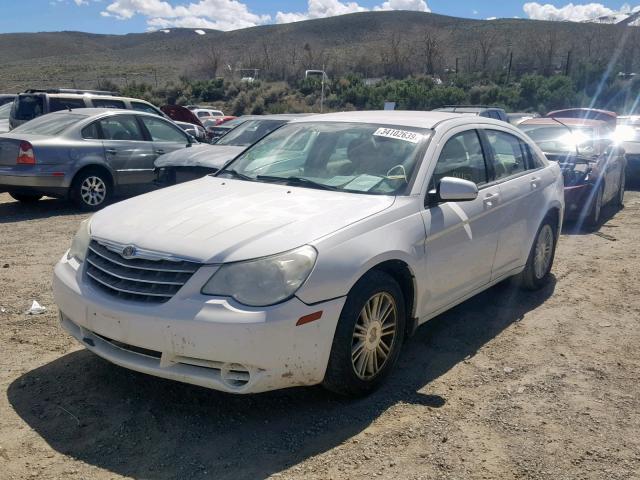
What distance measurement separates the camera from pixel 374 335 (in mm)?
3854

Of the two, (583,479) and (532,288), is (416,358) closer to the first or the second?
(583,479)

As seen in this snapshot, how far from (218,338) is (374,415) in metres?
1.05

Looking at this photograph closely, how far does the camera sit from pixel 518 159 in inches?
225

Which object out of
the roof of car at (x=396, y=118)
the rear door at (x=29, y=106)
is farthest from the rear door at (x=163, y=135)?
the roof of car at (x=396, y=118)

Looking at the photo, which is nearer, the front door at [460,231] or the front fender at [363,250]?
the front fender at [363,250]

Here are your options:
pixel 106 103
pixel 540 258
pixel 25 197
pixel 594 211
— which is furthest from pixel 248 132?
pixel 540 258

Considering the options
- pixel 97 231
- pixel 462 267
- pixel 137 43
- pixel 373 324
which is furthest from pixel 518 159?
pixel 137 43

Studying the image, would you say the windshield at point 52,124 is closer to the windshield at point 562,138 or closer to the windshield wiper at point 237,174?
the windshield wiper at point 237,174

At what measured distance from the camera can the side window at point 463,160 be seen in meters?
4.61

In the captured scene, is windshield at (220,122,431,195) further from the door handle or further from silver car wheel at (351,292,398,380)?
silver car wheel at (351,292,398,380)

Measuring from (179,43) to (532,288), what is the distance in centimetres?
9002

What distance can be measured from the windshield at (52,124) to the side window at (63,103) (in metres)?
2.74

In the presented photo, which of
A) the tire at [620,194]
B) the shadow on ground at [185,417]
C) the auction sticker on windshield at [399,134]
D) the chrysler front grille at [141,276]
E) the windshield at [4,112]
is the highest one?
the auction sticker on windshield at [399,134]

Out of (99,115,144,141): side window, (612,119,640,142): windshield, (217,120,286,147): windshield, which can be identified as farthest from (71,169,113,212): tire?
(612,119,640,142): windshield
